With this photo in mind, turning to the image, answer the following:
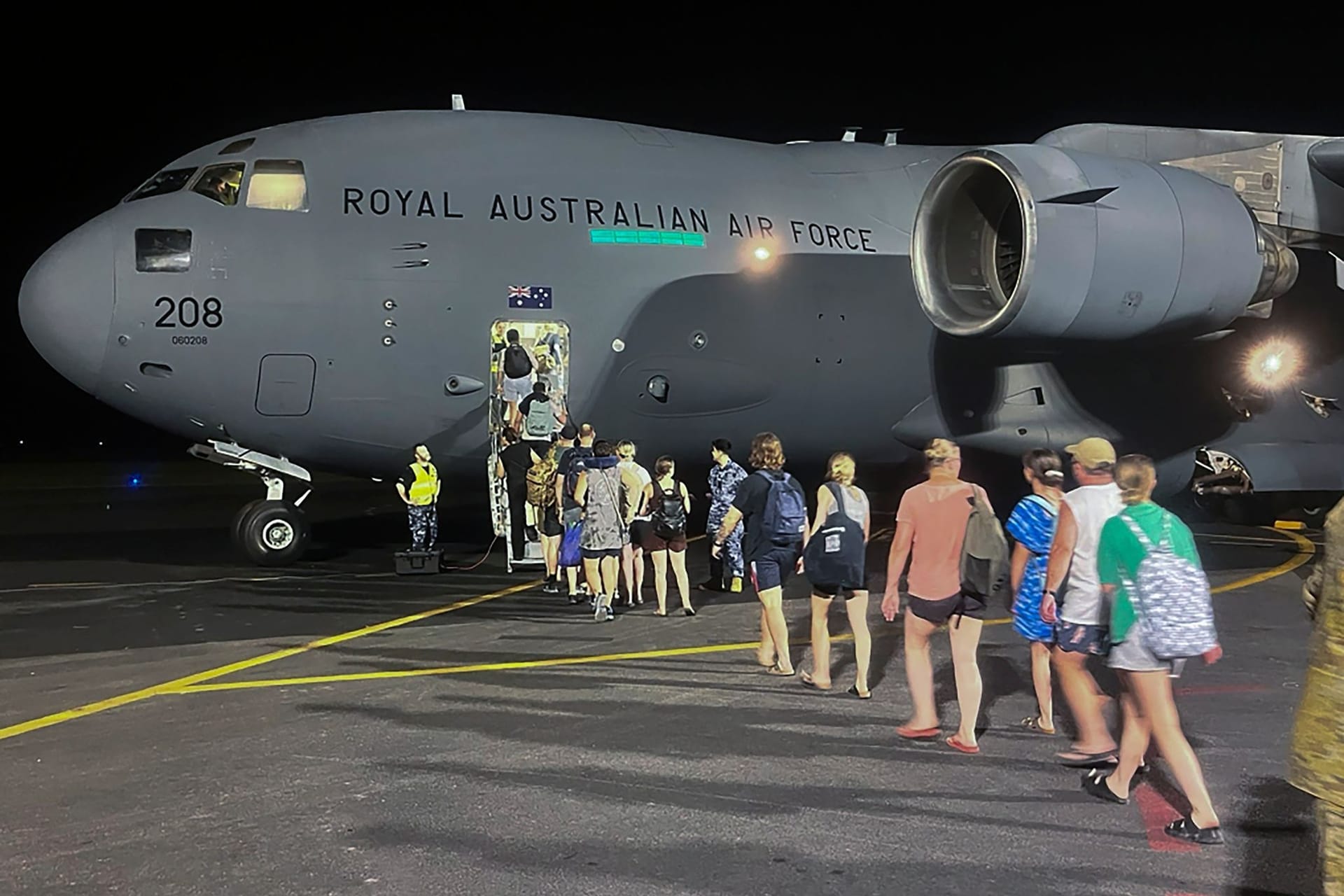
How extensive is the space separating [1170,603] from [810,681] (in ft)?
9.42

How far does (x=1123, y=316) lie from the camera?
920 centimetres

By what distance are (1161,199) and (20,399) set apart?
59.2 meters

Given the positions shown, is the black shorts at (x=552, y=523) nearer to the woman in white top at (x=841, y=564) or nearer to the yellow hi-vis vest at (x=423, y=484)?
the yellow hi-vis vest at (x=423, y=484)

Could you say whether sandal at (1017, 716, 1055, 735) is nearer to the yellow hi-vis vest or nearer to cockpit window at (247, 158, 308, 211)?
the yellow hi-vis vest

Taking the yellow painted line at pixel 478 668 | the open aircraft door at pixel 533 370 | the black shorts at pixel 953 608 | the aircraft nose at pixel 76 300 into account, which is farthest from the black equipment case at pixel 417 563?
the black shorts at pixel 953 608

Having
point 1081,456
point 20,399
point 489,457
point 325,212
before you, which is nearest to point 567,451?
point 489,457

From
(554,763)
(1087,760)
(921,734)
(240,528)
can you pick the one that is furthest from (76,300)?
(1087,760)

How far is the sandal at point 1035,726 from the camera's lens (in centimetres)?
629

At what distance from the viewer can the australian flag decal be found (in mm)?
11305

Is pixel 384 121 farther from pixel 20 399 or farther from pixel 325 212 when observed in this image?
pixel 20 399

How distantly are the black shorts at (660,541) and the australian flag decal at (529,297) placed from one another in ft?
8.27

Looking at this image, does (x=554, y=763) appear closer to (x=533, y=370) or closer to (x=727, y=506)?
(x=727, y=506)

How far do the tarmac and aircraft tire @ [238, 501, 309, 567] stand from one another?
169 cm

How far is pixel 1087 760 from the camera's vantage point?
5.67 meters
